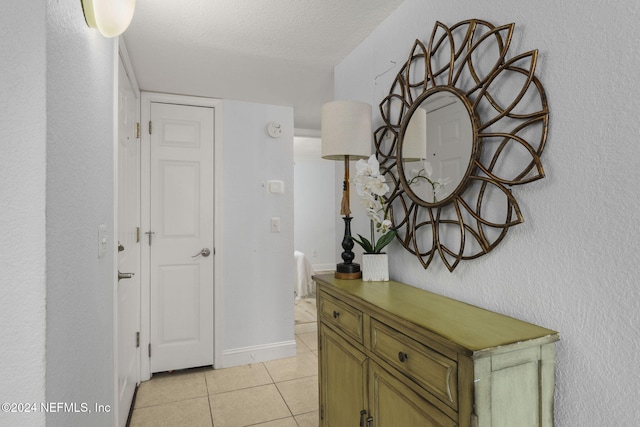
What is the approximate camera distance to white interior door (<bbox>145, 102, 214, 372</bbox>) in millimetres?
2836

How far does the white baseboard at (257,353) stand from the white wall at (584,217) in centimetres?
236

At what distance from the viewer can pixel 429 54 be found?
1.50 meters

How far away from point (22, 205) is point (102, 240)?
0.63 m

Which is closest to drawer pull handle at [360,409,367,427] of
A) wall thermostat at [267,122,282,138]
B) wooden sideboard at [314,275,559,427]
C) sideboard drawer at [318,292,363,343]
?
wooden sideboard at [314,275,559,427]

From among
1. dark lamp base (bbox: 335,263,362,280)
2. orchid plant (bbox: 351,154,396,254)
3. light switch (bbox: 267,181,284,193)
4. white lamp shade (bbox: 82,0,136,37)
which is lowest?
dark lamp base (bbox: 335,263,362,280)

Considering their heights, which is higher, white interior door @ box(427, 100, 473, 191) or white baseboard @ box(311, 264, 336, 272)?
white interior door @ box(427, 100, 473, 191)

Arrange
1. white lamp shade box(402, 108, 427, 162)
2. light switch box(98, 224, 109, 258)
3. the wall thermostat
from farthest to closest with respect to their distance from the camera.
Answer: the wall thermostat < white lamp shade box(402, 108, 427, 162) < light switch box(98, 224, 109, 258)

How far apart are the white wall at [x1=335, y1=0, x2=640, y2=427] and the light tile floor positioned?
1662 mm

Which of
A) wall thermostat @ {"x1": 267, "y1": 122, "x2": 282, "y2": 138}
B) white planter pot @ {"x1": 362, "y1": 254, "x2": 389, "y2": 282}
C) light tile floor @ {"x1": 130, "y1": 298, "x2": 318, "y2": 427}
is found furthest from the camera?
wall thermostat @ {"x1": 267, "y1": 122, "x2": 282, "y2": 138}

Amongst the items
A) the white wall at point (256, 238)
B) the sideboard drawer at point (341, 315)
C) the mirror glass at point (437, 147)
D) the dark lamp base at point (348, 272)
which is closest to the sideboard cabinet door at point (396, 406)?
the sideboard drawer at point (341, 315)

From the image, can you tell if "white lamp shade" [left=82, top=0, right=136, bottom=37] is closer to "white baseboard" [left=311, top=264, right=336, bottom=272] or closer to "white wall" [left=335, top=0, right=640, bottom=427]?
"white wall" [left=335, top=0, right=640, bottom=427]

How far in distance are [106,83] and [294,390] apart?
7.46 feet

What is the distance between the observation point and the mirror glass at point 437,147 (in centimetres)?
132

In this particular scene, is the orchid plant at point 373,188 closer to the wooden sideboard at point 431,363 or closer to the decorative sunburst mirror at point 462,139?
the decorative sunburst mirror at point 462,139
